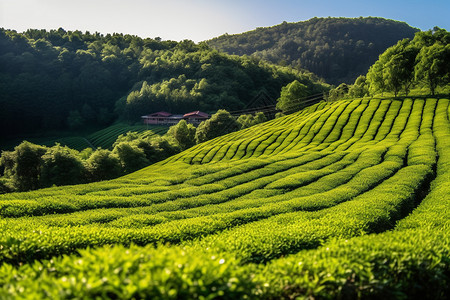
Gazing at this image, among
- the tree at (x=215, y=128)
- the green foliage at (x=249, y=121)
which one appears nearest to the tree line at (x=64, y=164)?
the tree at (x=215, y=128)

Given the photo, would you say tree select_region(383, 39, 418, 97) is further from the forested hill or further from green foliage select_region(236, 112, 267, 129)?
the forested hill

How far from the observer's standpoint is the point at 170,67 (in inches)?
7200

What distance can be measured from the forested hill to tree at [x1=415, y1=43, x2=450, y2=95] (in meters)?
83.6

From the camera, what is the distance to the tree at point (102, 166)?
2479 inches

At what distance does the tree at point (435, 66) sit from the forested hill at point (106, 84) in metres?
83.6

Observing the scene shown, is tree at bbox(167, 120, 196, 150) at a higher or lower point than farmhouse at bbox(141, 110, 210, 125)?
lower

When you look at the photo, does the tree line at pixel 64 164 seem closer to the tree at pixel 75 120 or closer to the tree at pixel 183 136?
the tree at pixel 183 136

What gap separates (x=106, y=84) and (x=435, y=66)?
159 m

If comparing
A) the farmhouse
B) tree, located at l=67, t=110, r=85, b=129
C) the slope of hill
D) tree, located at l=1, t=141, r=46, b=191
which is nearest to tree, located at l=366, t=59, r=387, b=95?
the farmhouse

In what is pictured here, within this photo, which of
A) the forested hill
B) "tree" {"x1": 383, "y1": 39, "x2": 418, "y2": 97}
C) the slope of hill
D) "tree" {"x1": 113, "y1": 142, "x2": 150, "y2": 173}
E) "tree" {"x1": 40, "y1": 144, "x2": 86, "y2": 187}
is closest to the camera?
"tree" {"x1": 40, "y1": 144, "x2": 86, "y2": 187}

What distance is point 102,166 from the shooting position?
6322 cm

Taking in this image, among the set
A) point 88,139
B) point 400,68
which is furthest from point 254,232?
point 88,139

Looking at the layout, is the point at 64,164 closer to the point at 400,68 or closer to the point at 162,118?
the point at 400,68

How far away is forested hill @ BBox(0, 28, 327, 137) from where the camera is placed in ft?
480
